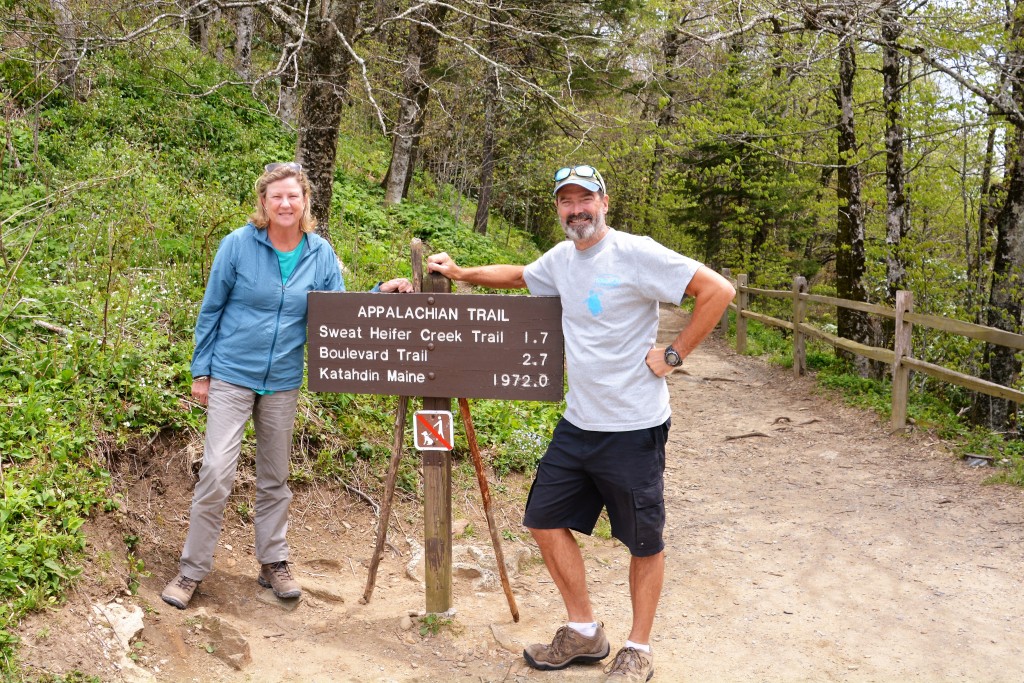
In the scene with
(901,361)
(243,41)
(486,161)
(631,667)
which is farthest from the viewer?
(486,161)

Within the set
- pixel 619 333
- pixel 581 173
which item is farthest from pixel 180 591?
pixel 581 173

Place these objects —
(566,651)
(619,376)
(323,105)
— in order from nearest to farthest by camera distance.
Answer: (619,376)
(566,651)
(323,105)

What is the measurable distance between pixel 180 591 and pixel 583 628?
187cm

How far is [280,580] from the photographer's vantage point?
14.1 feet

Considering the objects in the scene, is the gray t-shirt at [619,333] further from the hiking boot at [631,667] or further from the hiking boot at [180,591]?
the hiking boot at [180,591]

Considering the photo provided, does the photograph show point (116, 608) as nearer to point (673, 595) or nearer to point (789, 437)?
point (673, 595)

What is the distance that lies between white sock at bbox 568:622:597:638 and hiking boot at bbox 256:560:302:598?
4.64 feet

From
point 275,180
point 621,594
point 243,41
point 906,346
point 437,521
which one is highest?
point 243,41

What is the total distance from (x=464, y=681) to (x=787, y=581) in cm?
235

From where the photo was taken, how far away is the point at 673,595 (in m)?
4.96

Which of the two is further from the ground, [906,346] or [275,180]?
[275,180]

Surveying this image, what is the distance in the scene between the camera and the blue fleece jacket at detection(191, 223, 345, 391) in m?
4.02

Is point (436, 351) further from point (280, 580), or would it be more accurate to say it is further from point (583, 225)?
point (280, 580)

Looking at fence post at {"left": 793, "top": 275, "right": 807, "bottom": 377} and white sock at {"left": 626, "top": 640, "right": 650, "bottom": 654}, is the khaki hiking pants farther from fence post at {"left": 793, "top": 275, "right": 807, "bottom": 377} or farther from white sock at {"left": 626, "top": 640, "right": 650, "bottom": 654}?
fence post at {"left": 793, "top": 275, "right": 807, "bottom": 377}
